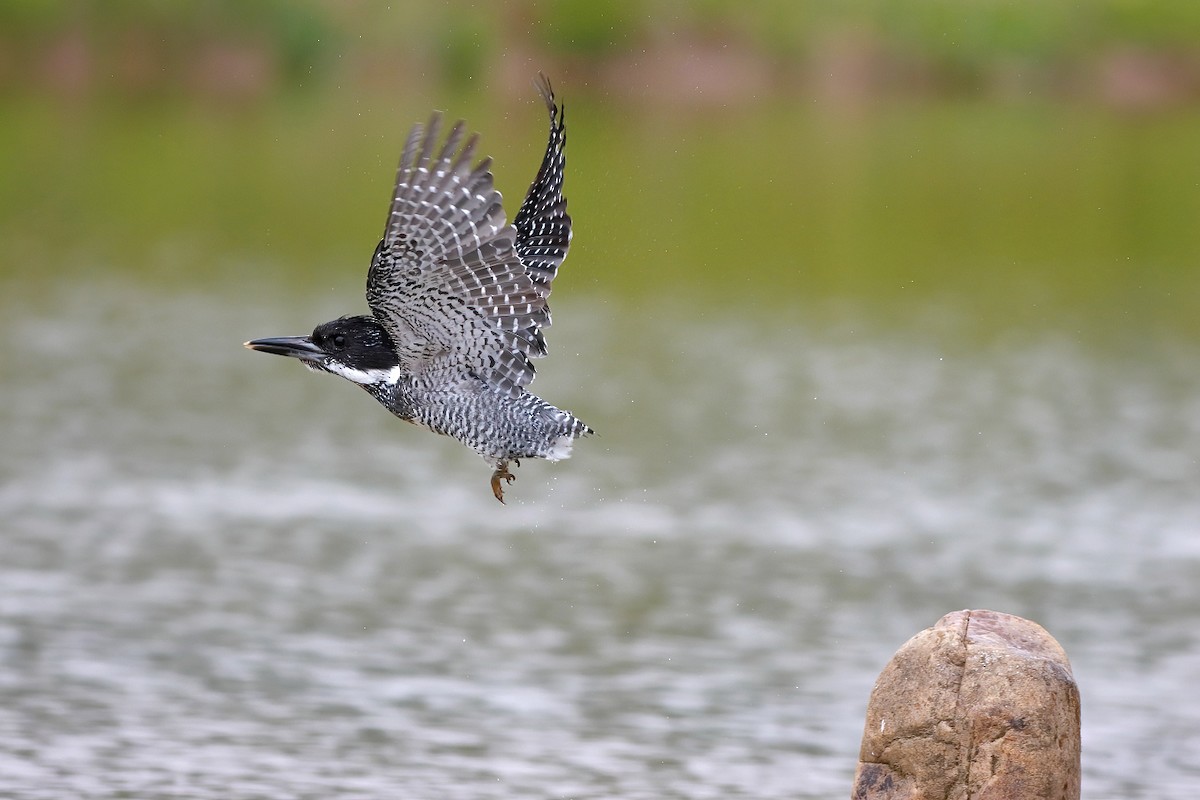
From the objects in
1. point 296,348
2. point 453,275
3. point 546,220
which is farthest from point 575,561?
point 453,275

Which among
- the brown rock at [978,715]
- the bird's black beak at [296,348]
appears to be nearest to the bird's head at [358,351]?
the bird's black beak at [296,348]

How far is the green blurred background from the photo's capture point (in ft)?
99.6

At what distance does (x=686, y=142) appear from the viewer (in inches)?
1789

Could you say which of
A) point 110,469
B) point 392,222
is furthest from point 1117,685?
point 110,469

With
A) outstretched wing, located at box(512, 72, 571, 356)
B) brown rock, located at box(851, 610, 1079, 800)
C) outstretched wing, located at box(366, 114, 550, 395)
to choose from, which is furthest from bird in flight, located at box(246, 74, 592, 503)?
brown rock, located at box(851, 610, 1079, 800)

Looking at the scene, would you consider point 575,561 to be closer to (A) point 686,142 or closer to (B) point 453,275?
(B) point 453,275

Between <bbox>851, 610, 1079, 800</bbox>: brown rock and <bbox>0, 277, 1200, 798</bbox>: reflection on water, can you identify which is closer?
<bbox>851, 610, 1079, 800</bbox>: brown rock

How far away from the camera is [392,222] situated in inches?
330

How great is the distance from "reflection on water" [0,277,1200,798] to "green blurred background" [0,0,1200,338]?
463 centimetres

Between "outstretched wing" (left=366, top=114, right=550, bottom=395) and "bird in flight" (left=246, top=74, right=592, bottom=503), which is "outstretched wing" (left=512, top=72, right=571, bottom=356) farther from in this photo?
"outstretched wing" (left=366, top=114, right=550, bottom=395)

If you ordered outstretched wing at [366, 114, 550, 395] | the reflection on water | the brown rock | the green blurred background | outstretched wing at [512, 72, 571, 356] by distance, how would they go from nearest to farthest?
outstretched wing at [366, 114, 550, 395], the brown rock, outstretched wing at [512, 72, 571, 356], the reflection on water, the green blurred background

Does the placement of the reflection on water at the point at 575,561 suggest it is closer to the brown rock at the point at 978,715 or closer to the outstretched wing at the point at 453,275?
the brown rock at the point at 978,715

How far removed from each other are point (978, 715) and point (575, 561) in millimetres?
7900

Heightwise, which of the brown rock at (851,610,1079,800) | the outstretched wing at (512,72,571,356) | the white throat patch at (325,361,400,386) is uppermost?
the outstretched wing at (512,72,571,356)
